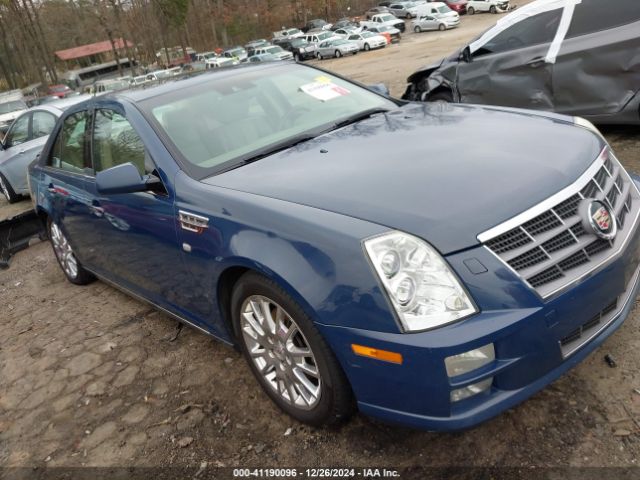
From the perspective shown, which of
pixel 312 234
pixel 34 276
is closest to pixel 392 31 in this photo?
pixel 34 276

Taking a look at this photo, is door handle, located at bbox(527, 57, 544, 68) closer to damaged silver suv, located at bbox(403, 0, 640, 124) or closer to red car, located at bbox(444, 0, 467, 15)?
damaged silver suv, located at bbox(403, 0, 640, 124)

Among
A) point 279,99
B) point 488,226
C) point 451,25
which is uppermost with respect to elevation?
point 279,99

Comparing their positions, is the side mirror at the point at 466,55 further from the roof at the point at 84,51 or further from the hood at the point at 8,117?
the roof at the point at 84,51

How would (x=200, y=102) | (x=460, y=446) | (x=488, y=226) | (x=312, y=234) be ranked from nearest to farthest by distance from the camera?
(x=488, y=226), (x=312, y=234), (x=460, y=446), (x=200, y=102)

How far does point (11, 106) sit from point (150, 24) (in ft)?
124

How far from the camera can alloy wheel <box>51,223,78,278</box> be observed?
4672 mm

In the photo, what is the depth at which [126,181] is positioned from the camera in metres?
2.76

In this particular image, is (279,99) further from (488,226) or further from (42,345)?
(42,345)

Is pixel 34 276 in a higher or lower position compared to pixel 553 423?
lower

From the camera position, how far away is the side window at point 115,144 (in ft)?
9.89

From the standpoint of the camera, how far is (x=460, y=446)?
2230mm

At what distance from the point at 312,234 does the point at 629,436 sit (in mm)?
1505

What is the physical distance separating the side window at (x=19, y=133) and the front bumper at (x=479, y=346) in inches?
344

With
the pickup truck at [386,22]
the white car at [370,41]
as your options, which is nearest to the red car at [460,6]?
the pickup truck at [386,22]
